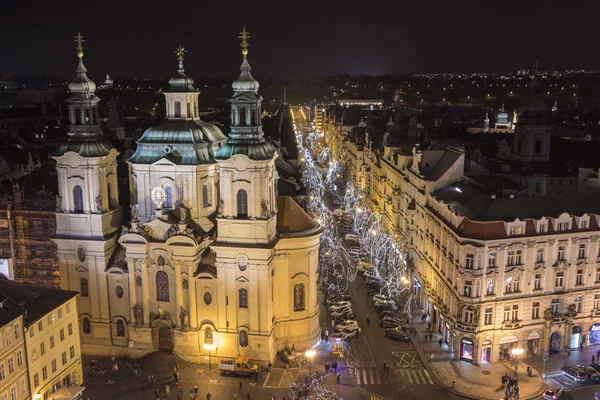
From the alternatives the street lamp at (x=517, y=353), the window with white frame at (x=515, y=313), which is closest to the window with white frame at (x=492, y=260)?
the window with white frame at (x=515, y=313)

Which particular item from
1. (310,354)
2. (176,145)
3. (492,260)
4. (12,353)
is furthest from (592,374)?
(12,353)

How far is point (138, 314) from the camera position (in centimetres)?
5822

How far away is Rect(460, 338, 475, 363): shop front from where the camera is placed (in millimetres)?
56938

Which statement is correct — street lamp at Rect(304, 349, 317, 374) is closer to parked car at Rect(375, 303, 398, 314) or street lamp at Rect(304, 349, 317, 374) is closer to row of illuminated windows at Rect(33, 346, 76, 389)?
parked car at Rect(375, 303, 398, 314)

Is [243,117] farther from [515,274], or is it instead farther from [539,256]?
[539,256]

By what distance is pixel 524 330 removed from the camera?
5744cm

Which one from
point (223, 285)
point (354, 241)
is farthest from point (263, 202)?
point (354, 241)

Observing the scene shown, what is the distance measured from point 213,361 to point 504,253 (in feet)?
90.8

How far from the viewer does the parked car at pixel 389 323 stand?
64.6 metres

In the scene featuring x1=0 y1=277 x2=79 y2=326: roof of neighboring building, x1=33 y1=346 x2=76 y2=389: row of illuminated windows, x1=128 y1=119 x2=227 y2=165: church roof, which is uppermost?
x1=128 y1=119 x2=227 y2=165: church roof

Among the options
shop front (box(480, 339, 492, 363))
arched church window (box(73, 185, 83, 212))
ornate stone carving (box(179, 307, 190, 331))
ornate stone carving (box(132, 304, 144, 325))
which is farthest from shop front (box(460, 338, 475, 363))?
arched church window (box(73, 185, 83, 212))

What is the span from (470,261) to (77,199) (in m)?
35.9

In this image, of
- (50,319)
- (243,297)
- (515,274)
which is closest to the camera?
(50,319)

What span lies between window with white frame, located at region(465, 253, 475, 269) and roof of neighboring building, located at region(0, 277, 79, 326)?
110ft
